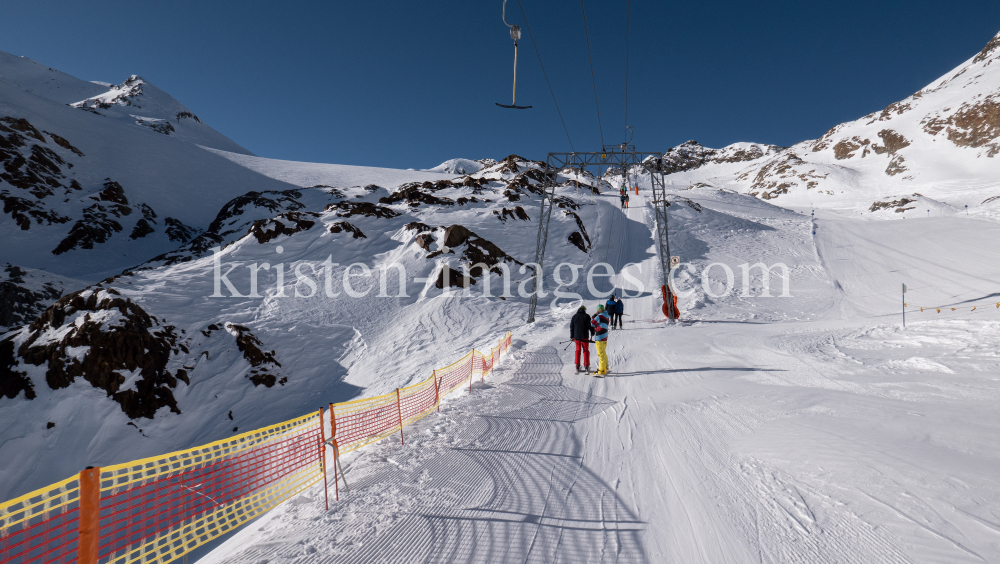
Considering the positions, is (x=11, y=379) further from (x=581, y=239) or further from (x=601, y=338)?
(x=581, y=239)

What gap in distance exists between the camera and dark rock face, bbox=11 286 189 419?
14.2m

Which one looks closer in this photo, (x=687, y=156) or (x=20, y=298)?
(x=20, y=298)

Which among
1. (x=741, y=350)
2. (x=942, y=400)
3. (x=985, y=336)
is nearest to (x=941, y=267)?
(x=985, y=336)

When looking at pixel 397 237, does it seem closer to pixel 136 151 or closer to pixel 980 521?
pixel 980 521

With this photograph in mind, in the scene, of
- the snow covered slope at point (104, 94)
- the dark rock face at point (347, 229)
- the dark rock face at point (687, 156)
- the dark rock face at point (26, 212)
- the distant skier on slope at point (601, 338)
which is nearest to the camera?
the distant skier on slope at point (601, 338)

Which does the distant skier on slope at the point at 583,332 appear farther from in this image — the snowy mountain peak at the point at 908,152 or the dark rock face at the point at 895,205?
the snowy mountain peak at the point at 908,152

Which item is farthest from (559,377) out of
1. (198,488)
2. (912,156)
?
(912,156)

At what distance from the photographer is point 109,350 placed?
1474cm

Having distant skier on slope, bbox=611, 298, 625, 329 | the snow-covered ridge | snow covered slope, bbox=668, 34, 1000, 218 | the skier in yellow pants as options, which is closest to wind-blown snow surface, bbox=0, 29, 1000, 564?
the skier in yellow pants

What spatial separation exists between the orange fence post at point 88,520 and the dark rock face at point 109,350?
1550 cm

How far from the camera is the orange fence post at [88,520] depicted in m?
2.64

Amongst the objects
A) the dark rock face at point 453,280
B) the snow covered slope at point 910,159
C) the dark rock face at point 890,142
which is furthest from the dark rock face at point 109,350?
the dark rock face at point 890,142

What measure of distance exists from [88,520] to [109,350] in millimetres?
17371

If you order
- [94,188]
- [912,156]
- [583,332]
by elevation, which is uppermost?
[912,156]
